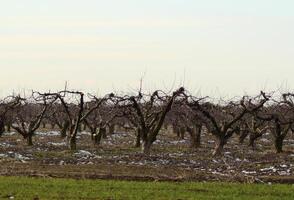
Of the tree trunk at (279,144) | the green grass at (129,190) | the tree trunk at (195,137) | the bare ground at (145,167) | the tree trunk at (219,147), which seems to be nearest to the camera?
the green grass at (129,190)

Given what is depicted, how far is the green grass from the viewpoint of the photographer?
15453 millimetres

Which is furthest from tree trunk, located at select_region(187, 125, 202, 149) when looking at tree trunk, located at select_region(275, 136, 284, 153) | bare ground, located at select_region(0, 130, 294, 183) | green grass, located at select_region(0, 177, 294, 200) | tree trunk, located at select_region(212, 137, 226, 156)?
green grass, located at select_region(0, 177, 294, 200)

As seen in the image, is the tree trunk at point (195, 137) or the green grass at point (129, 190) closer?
the green grass at point (129, 190)

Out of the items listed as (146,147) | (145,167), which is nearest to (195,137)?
(146,147)

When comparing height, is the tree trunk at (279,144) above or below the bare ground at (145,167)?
above

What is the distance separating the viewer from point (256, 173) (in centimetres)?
2244

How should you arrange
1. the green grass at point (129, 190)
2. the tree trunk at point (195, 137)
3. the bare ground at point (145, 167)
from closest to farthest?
the green grass at point (129, 190)
the bare ground at point (145, 167)
the tree trunk at point (195, 137)

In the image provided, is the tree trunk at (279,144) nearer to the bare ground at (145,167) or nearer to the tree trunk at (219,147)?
the tree trunk at (219,147)

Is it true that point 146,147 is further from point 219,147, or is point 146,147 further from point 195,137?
point 195,137

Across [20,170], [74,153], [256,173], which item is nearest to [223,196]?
[256,173]

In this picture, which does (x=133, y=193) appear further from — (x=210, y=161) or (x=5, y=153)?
(x=5, y=153)

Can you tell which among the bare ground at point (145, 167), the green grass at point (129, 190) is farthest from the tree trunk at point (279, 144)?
the green grass at point (129, 190)

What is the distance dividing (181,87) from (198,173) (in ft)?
34.2

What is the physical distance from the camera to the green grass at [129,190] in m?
15.5
